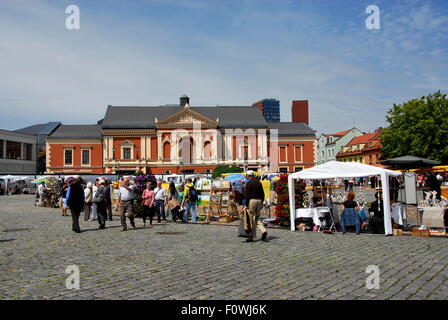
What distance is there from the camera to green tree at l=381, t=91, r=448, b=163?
146 feet

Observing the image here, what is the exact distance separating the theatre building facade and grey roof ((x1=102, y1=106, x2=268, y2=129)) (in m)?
0.16

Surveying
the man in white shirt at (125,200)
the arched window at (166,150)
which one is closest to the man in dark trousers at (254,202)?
the man in white shirt at (125,200)

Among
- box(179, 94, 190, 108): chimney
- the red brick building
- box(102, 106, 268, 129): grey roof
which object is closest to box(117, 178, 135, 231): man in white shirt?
box(102, 106, 268, 129): grey roof

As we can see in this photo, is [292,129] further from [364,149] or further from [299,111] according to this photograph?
[299,111]

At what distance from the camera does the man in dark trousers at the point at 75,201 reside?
13117 mm

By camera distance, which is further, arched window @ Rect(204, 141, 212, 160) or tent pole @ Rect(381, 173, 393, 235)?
arched window @ Rect(204, 141, 212, 160)

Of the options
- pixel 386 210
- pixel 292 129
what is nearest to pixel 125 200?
pixel 386 210

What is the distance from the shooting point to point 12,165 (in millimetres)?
69750

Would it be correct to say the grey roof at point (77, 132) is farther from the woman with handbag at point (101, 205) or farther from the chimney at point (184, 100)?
the woman with handbag at point (101, 205)

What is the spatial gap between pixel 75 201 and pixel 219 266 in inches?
288

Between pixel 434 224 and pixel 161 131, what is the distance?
60.2m

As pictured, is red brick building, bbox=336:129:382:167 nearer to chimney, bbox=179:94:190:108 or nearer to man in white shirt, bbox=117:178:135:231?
chimney, bbox=179:94:190:108
